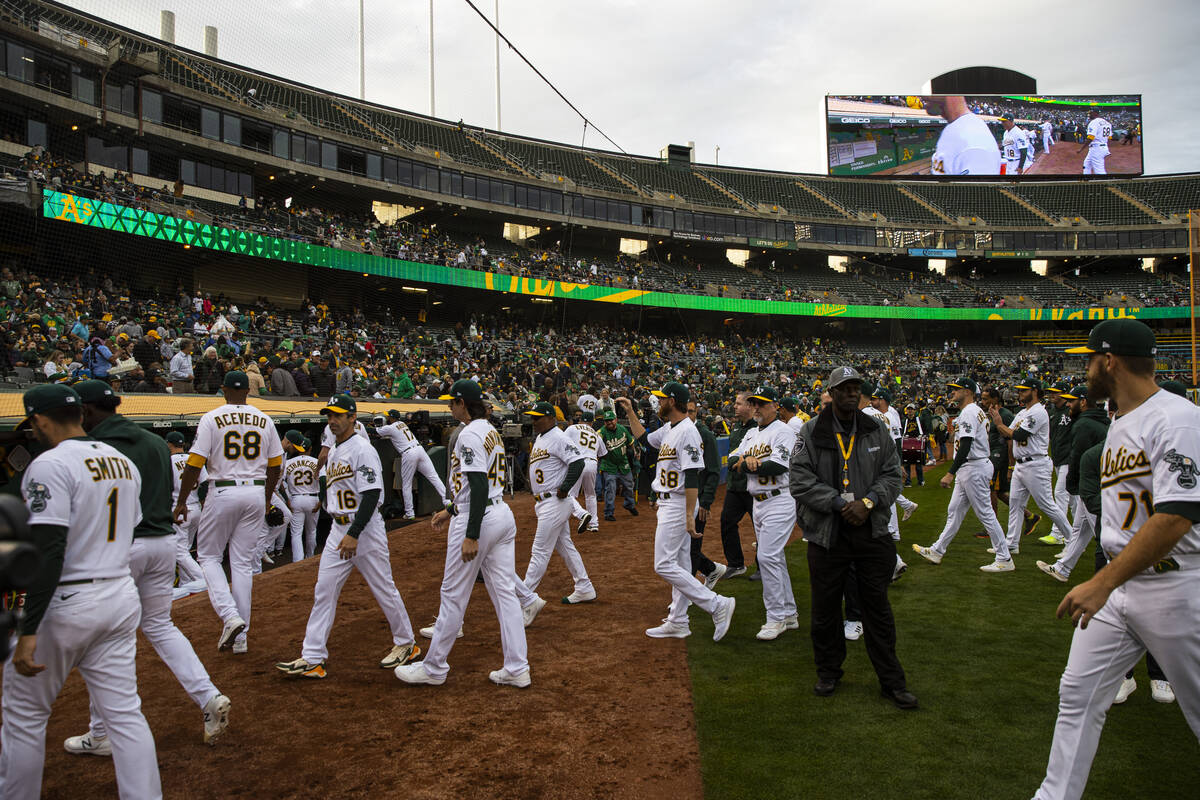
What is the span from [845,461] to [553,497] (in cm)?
352

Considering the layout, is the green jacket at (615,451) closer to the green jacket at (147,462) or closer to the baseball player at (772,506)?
the baseball player at (772,506)

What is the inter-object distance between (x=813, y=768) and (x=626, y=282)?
37833 mm

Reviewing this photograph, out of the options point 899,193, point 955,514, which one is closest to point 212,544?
point 955,514

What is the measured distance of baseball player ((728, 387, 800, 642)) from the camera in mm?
6496

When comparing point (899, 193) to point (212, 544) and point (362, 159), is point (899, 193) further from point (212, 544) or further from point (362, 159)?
point (212, 544)

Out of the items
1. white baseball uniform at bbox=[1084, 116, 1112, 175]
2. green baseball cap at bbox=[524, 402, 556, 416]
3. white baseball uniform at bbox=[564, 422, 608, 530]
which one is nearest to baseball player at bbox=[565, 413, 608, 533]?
white baseball uniform at bbox=[564, 422, 608, 530]

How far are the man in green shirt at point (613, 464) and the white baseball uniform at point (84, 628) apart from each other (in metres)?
10.6

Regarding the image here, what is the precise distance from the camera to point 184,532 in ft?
29.0

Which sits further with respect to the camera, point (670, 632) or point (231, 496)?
point (670, 632)

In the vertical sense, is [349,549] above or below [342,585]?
above

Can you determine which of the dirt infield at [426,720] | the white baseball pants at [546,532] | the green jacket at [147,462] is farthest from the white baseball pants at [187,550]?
the green jacket at [147,462]

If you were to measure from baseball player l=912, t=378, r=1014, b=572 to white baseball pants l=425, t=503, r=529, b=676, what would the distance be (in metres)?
5.45

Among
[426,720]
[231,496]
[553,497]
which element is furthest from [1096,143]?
[426,720]

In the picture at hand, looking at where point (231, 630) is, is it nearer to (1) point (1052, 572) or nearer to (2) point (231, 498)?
(2) point (231, 498)
